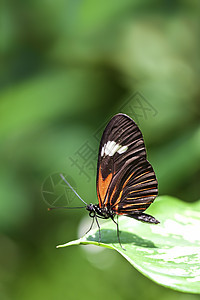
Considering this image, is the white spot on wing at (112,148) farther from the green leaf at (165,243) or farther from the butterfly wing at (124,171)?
the green leaf at (165,243)

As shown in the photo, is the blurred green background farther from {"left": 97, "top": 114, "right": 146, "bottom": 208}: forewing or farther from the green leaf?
{"left": 97, "top": 114, "right": 146, "bottom": 208}: forewing

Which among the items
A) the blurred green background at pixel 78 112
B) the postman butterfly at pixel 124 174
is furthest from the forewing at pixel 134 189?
the blurred green background at pixel 78 112

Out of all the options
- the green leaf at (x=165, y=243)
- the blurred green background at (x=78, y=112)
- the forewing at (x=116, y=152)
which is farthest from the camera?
the blurred green background at (x=78, y=112)

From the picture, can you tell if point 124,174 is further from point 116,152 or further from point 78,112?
point 78,112

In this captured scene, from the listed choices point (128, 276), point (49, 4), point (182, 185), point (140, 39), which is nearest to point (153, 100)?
point (140, 39)

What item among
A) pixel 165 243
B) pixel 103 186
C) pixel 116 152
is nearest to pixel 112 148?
pixel 116 152

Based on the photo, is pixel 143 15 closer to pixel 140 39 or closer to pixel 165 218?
pixel 140 39
